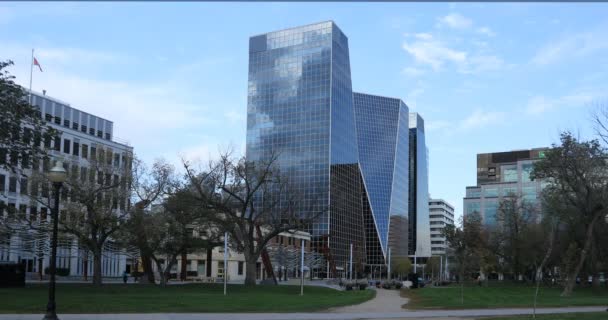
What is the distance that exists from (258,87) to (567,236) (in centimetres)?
10861

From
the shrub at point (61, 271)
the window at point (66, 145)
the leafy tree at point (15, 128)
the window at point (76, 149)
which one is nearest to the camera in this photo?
the leafy tree at point (15, 128)

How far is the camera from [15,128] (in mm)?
30469

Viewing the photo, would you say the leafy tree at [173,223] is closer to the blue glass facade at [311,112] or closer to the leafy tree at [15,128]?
the leafy tree at [15,128]

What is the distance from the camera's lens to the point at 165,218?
53656 millimetres

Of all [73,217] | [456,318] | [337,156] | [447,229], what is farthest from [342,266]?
[456,318]

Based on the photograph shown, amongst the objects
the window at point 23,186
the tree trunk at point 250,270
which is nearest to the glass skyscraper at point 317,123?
the tree trunk at point 250,270

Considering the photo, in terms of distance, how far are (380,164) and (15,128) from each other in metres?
162

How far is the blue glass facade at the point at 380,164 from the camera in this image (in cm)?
18075

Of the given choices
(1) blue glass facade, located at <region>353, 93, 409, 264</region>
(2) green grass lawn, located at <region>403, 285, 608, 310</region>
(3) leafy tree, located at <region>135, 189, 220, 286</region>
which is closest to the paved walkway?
(2) green grass lawn, located at <region>403, 285, 608, 310</region>

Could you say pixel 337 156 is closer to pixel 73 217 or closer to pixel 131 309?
pixel 73 217

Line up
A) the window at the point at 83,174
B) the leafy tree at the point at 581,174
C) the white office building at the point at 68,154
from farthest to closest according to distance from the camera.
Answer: the white office building at the point at 68,154 < the leafy tree at the point at 581,174 < the window at the point at 83,174

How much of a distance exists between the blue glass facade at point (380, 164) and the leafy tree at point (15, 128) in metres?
148

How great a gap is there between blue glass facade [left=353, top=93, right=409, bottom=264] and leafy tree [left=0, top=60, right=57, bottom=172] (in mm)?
148477

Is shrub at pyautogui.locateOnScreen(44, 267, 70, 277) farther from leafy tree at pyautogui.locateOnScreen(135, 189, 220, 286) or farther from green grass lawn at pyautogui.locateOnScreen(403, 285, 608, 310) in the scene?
green grass lawn at pyautogui.locateOnScreen(403, 285, 608, 310)
